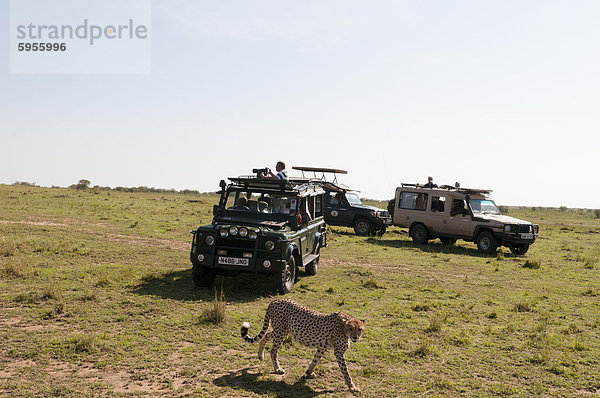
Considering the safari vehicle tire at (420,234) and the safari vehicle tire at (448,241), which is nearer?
the safari vehicle tire at (420,234)

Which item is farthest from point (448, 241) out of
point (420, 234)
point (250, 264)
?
point (250, 264)

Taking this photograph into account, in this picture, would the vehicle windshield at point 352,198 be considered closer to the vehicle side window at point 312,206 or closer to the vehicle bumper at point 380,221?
the vehicle bumper at point 380,221

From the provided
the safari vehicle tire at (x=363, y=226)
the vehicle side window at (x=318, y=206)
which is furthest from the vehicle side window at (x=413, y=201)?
the vehicle side window at (x=318, y=206)

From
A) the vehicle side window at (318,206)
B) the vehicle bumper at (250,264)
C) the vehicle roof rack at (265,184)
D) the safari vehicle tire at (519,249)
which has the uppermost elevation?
the vehicle roof rack at (265,184)

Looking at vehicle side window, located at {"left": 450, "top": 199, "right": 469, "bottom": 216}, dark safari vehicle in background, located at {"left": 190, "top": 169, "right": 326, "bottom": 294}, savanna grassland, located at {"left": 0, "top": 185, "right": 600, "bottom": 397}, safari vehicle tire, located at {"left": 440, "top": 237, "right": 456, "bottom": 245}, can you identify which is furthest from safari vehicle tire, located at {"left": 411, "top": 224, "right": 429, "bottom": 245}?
dark safari vehicle in background, located at {"left": 190, "top": 169, "right": 326, "bottom": 294}

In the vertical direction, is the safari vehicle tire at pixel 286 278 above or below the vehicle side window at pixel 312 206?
below

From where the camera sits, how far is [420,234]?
72.8ft

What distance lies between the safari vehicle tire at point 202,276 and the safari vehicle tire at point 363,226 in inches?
569

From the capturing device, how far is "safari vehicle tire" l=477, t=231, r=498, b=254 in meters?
19.8

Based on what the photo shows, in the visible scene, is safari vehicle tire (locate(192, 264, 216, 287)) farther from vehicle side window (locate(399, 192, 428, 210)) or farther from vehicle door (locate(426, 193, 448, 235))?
vehicle side window (locate(399, 192, 428, 210))

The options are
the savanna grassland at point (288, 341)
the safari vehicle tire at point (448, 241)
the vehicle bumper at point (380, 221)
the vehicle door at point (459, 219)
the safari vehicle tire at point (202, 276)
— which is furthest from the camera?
the vehicle bumper at point (380, 221)

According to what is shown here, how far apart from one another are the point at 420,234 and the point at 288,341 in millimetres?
15525

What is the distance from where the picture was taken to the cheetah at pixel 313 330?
5.88 metres

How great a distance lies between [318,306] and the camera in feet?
32.9
